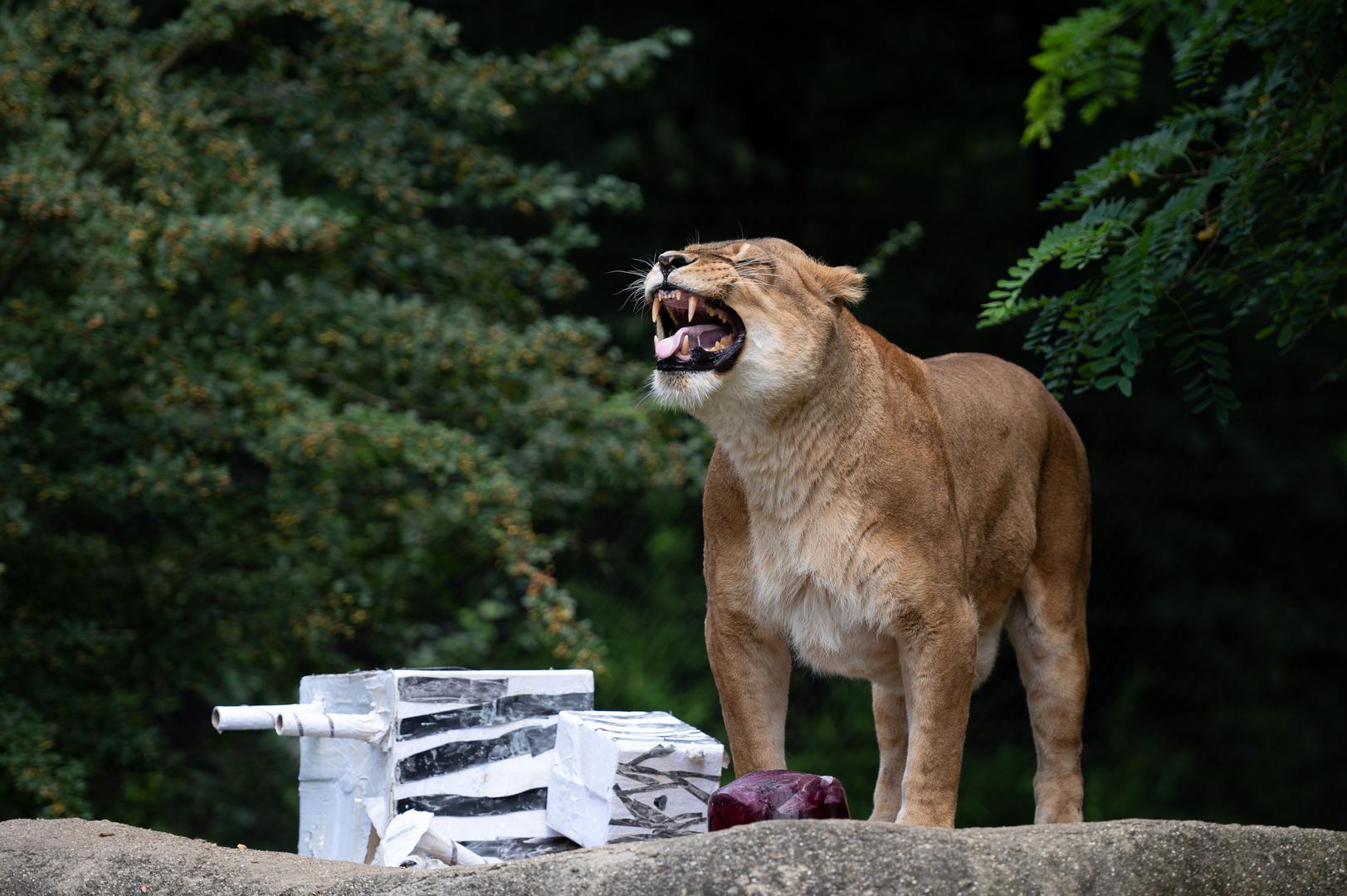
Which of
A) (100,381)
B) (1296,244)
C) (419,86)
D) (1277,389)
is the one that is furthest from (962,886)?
(1277,389)

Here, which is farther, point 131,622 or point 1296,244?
point 131,622

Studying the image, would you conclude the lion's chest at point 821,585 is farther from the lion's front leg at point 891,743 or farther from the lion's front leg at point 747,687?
the lion's front leg at point 891,743

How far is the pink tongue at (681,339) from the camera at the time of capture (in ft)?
11.0

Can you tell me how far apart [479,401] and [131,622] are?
1603mm

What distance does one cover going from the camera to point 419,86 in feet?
22.2

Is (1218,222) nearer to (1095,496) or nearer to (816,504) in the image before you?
(816,504)

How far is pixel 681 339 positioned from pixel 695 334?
4 centimetres

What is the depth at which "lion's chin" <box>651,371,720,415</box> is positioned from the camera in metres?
3.32

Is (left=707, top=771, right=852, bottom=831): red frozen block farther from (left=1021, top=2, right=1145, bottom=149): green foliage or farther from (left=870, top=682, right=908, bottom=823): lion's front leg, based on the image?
(left=1021, top=2, right=1145, bottom=149): green foliage

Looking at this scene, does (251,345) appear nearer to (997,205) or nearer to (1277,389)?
(997,205)

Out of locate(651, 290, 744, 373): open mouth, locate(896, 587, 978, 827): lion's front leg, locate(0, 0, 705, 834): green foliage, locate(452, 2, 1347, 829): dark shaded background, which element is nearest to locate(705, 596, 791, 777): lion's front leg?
locate(896, 587, 978, 827): lion's front leg

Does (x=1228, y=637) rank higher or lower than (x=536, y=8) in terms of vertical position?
lower

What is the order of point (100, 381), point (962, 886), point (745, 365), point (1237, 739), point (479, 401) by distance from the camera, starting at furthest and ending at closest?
point (1237, 739) → point (479, 401) → point (100, 381) → point (745, 365) → point (962, 886)

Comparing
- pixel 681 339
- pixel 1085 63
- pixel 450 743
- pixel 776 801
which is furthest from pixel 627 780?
pixel 1085 63
